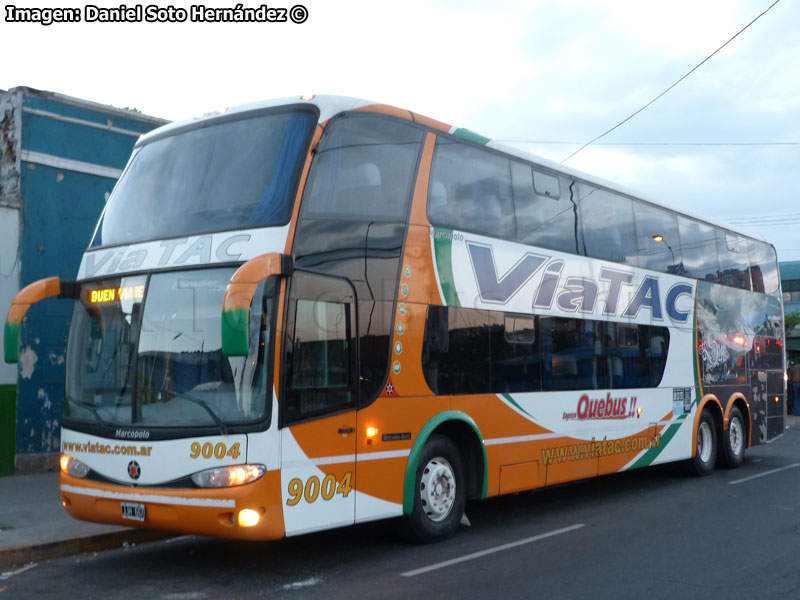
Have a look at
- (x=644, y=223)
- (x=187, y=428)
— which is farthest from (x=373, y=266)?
(x=644, y=223)

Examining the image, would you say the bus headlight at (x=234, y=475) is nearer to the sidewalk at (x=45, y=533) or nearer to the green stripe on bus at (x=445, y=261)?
the sidewalk at (x=45, y=533)

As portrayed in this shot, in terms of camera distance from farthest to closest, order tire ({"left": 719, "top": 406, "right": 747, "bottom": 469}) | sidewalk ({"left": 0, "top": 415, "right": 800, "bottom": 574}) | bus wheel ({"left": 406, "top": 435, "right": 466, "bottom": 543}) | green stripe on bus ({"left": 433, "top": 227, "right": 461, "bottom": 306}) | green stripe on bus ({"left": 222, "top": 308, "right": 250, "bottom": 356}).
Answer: tire ({"left": 719, "top": 406, "right": 747, "bottom": 469}), green stripe on bus ({"left": 433, "top": 227, "right": 461, "bottom": 306}), bus wheel ({"left": 406, "top": 435, "right": 466, "bottom": 543}), sidewalk ({"left": 0, "top": 415, "right": 800, "bottom": 574}), green stripe on bus ({"left": 222, "top": 308, "right": 250, "bottom": 356})

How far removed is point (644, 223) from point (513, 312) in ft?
13.5

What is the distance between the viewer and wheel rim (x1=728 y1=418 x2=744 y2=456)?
599 inches

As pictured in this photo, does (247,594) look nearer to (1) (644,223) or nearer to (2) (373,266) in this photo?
(2) (373,266)

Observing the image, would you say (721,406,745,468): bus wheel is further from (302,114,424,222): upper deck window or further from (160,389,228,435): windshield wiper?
(160,389,228,435): windshield wiper

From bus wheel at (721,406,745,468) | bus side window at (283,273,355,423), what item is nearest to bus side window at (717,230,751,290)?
bus wheel at (721,406,745,468)

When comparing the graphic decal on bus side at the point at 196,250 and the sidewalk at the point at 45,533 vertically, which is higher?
the graphic decal on bus side at the point at 196,250

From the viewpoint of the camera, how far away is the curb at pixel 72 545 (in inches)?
319

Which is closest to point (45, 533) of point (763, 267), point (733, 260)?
point (733, 260)

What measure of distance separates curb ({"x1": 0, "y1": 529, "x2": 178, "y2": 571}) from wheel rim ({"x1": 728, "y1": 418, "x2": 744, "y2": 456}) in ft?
32.8

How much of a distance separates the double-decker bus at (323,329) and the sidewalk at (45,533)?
0.83 meters

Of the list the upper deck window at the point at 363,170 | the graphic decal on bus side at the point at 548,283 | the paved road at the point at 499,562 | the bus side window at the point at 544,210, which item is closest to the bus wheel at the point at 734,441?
the graphic decal on bus side at the point at 548,283

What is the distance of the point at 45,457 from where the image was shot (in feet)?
42.5
